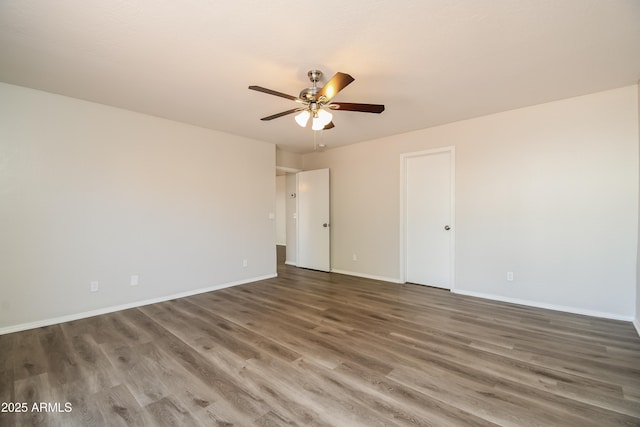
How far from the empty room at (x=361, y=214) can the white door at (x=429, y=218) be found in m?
0.04

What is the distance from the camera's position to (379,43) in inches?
83.4

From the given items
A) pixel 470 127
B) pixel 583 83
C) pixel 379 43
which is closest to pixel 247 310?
pixel 379 43

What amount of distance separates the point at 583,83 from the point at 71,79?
5210 mm

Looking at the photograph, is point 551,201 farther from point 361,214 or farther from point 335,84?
point 335,84

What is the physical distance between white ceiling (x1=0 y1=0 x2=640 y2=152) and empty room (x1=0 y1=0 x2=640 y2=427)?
2 centimetres

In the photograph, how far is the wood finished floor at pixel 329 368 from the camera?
5.46 ft

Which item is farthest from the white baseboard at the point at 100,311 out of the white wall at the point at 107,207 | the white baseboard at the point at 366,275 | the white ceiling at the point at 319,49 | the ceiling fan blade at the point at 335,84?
the ceiling fan blade at the point at 335,84

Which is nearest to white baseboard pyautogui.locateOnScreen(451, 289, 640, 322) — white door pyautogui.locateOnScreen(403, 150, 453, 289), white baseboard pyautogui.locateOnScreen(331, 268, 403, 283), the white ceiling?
white door pyautogui.locateOnScreen(403, 150, 453, 289)

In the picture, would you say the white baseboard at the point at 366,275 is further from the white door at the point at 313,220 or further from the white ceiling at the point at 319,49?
the white ceiling at the point at 319,49

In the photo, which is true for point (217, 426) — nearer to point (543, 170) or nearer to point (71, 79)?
point (71, 79)

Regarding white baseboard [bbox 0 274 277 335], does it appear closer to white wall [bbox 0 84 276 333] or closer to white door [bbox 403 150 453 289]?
white wall [bbox 0 84 276 333]

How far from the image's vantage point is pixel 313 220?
5.83 m

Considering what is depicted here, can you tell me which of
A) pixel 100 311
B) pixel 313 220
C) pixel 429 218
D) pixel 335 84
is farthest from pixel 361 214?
pixel 100 311

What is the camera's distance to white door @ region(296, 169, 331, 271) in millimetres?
5609
